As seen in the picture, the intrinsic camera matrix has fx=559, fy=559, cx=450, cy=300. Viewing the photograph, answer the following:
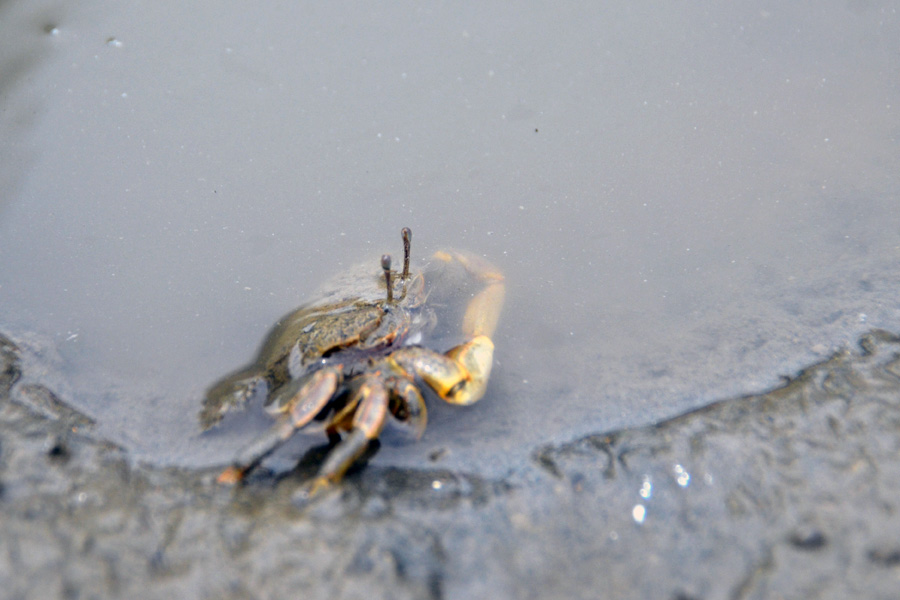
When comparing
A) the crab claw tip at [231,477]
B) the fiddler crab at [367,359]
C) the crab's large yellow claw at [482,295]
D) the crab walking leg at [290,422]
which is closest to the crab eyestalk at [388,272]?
the fiddler crab at [367,359]

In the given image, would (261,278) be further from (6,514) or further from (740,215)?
(740,215)

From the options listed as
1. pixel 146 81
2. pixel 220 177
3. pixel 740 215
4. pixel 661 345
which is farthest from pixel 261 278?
pixel 740 215

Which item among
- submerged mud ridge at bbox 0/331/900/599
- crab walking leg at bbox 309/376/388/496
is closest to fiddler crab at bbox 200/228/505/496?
crab walking leg at bbox 309/376/388/496

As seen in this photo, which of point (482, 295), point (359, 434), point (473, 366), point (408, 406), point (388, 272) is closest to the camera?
point (359, 434)

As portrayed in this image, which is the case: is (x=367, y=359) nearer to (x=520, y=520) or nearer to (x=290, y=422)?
(x=290, y=422)

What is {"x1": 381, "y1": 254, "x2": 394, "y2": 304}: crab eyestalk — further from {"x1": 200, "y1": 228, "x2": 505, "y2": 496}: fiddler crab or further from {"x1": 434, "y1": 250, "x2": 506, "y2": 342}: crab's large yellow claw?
{"x1": 434, "y1": 250, "x2": 506, "y2": 342}: crab's large yellow claw

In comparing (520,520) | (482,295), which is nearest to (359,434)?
(520,520)
